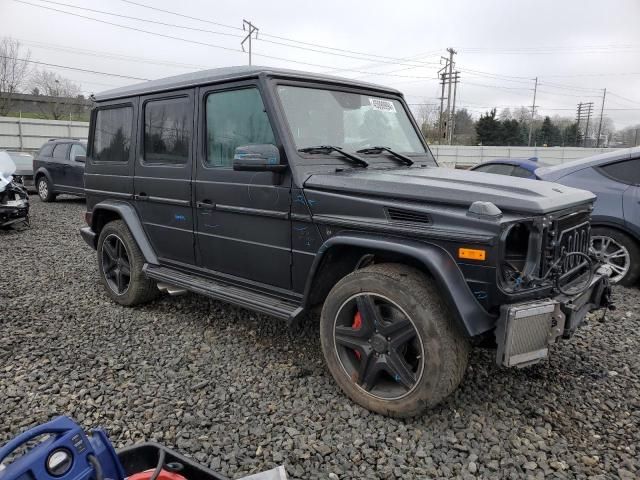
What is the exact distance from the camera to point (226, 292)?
3.59 metres

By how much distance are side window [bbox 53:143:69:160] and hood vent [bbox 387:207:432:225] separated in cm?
1182

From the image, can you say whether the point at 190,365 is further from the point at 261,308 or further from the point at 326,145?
the point at 326,145

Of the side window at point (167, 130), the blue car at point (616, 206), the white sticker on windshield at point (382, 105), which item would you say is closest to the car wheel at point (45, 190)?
the side window at point (167, 130)

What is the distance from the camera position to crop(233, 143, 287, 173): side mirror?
117 inches

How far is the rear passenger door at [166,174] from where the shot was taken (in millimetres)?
3871

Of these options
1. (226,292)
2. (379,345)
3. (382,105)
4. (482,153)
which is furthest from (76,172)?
(482,153)

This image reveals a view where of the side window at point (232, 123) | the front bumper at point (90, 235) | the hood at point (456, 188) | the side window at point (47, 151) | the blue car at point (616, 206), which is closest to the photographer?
the hood at point (456, 188)

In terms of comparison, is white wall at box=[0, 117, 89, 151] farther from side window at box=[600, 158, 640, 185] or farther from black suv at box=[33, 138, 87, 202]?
side window at box=[600, 158, 640, 185]

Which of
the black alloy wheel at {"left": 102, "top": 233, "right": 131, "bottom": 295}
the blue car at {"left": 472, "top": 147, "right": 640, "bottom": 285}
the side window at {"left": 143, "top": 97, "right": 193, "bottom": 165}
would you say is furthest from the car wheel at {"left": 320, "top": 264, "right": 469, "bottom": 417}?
the blue car at {"left": 472, "top": 147, "right": 640, "bottom": 285}

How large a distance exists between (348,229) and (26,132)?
77.8ft

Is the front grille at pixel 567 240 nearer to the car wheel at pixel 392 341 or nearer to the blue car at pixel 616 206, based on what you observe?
the car wheel at pixel 392 341

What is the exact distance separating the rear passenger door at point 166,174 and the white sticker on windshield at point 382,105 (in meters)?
1.48

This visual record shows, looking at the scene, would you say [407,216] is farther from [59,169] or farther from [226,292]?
[59,169]

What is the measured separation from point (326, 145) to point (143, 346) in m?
2.18
